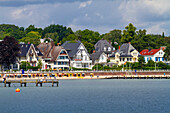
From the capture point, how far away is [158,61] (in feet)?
521

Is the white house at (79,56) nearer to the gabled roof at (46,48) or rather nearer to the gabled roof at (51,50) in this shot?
the gabled roof at (51,50)

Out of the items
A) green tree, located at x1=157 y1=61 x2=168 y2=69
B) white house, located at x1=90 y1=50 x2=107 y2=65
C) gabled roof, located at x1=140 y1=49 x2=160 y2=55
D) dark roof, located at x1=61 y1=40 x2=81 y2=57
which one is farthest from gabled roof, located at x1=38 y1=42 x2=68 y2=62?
gabled roof, located at x1=140 y1=49 x2=160 y2=55

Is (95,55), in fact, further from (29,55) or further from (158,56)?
(29,55)

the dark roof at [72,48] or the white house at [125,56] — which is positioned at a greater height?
the dark roof at [72,48]

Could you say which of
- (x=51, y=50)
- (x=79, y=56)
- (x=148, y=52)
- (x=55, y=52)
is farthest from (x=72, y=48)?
(x=148, y=52)

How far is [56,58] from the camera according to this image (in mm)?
145125

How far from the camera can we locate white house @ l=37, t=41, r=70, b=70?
14612 centimetres

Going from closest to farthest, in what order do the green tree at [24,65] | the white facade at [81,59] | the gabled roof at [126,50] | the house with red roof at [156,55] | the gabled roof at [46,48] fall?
the green tree at [24,65] < the gabled roof at [46,48] < the white facade at [81,59] < the gabled roof at [126,50] < the house with red roof at [156,55]

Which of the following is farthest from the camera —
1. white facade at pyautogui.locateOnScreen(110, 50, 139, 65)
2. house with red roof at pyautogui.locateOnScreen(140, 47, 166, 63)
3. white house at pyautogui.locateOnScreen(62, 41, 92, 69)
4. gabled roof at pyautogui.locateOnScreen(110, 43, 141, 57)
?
house with red roof at pyautogui.locateOnScreen(140, 47, 166, 63)

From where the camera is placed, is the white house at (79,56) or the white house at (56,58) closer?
the white house at (56,58)

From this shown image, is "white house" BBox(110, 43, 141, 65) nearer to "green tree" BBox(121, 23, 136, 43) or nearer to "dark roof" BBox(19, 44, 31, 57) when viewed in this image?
"green tree" BBox(121, 23, 136, 43)

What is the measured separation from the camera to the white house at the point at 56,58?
5753 inches

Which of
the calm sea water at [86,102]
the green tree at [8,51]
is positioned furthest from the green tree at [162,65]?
the calm sea water at [86,102]

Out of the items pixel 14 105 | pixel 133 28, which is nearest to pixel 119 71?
pixel 133 28
